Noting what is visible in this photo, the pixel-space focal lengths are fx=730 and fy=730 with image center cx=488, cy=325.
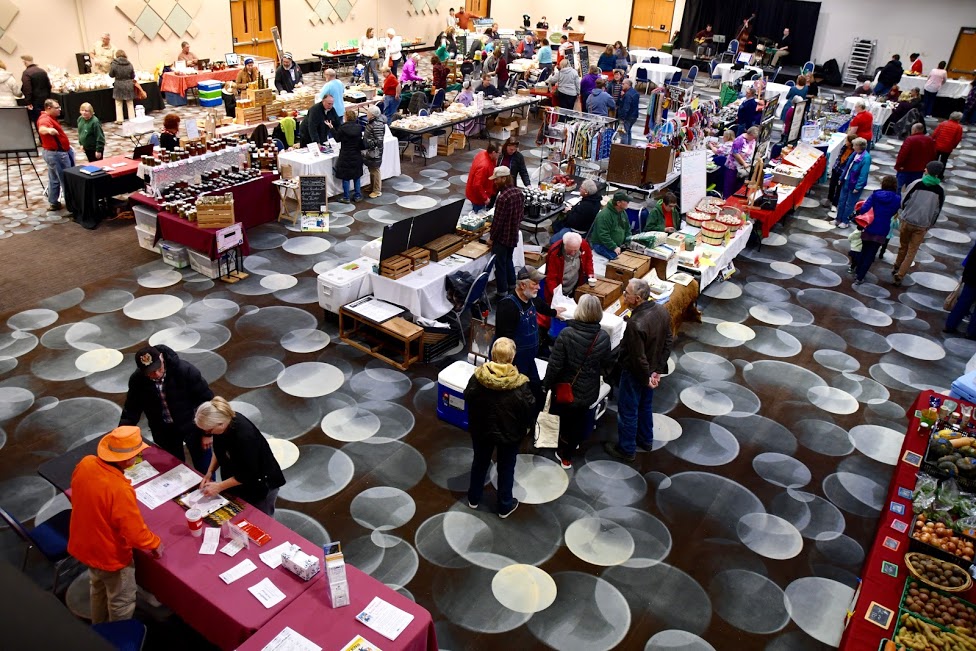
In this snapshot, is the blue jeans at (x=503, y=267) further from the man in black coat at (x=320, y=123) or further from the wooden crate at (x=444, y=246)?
the man in black coat at (x=320, y=123)

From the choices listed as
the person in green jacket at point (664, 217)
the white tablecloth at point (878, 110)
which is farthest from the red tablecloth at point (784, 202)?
the white tablecloth at point (878, 110)

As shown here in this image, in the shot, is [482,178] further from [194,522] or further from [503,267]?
[194,522]

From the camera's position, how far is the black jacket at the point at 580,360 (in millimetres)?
5508

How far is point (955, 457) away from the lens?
5.45 meters

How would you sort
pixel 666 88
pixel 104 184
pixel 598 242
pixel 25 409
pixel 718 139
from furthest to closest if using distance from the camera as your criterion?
pixel 666 88 → pixel 718 139 → pixel 104 184 → pixel 598 242 → pixel 25 409

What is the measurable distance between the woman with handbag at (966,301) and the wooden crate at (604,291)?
14.5ft

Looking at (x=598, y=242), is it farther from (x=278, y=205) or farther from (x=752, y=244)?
(x=278, y=205)

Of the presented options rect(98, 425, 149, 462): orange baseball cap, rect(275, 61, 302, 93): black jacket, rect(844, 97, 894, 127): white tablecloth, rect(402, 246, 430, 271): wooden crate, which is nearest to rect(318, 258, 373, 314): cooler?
rect(402, 246, 430, 271): wooden crate

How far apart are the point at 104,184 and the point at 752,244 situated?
9412 mm

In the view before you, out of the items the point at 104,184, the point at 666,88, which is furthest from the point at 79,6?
the point at 666,88

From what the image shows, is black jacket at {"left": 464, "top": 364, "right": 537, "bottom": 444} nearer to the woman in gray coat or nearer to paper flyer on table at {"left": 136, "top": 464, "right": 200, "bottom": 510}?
paper flyer on table at {"left": 136, "top": 464, "right": 200, "bottom": 510}

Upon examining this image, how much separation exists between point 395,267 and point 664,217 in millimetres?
3677

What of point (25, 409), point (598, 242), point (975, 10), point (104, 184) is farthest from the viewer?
point (975, 10)

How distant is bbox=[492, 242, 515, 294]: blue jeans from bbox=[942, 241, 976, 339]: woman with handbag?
17.8 feet
